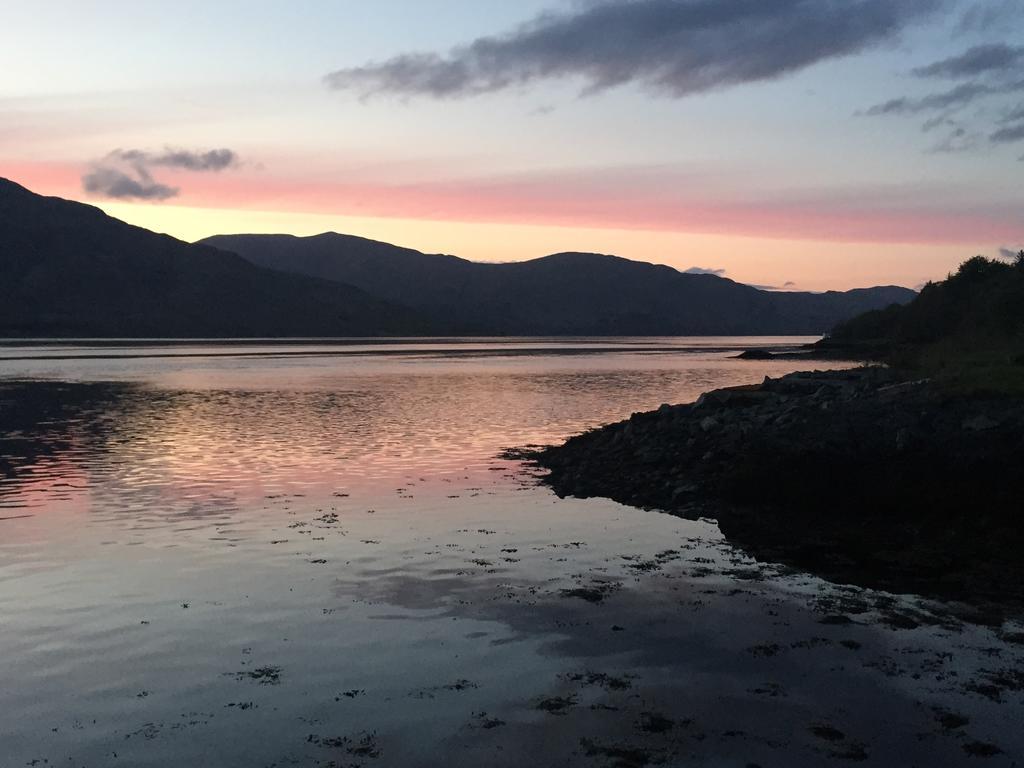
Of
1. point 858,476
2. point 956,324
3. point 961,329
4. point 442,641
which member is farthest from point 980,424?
point 956,324

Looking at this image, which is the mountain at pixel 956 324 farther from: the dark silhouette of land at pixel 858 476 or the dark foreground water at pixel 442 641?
the dark foreground water at pixel 442 641

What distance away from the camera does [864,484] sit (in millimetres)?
24203

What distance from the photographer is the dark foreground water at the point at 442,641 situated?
1104cm

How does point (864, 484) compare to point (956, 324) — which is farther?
point (956, 324)

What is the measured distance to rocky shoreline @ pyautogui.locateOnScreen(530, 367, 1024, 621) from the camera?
19734mm

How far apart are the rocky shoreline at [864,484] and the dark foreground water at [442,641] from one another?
1534 mm

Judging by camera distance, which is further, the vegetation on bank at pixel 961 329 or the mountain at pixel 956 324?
the mountain at pixel 956 324

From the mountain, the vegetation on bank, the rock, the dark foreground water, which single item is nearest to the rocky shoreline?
the rock

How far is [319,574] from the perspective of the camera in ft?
63.1

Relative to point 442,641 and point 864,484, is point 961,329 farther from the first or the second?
point 442,641

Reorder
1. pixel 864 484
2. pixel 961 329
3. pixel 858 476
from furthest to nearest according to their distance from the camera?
pixel 961 329 → pixel 858 476 → pixel 864 484

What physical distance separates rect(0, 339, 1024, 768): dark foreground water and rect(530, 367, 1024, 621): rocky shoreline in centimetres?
153

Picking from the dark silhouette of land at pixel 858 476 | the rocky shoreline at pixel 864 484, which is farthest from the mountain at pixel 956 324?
the rocky shoreline at pixel 864 484

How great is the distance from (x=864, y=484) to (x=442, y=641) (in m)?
14.3
